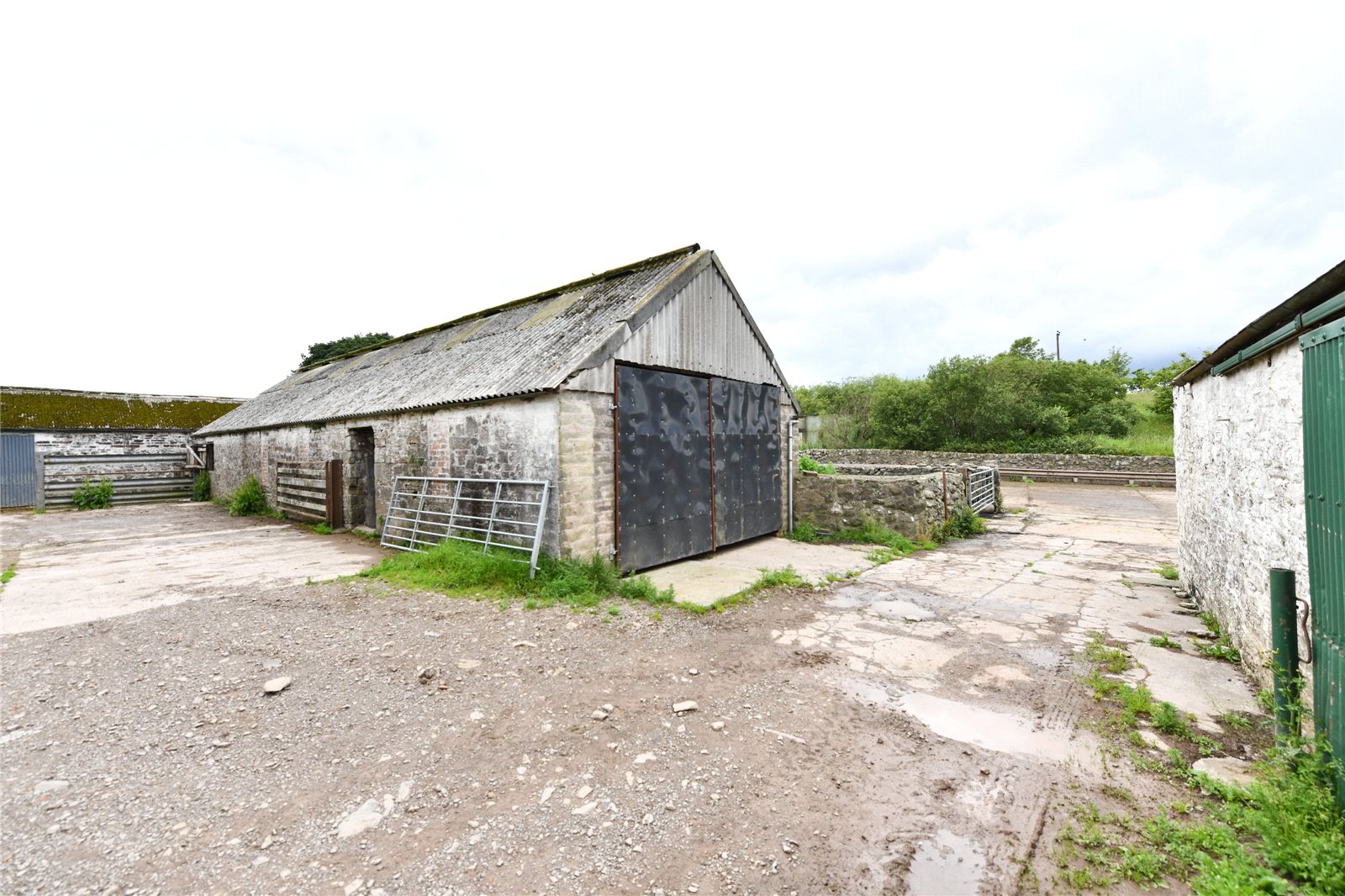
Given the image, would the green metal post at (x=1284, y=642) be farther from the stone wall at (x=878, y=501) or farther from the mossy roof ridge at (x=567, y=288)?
the mossy roof ridge at (x=567, y=288)

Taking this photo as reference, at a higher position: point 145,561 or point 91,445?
point 91,445

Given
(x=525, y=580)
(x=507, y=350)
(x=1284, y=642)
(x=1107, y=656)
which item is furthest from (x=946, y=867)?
(x=507, y=350)

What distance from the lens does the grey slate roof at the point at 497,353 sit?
817cm

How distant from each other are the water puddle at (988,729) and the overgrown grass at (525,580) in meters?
3.36

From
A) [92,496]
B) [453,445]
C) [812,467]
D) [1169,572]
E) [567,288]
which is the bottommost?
[1169,572]

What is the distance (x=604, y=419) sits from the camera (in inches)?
305

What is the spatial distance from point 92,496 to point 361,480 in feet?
48.1

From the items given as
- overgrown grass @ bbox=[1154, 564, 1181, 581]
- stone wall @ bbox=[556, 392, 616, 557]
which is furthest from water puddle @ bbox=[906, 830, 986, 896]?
overgrown grass @ bbox=[1154, 564, 1181, 581]

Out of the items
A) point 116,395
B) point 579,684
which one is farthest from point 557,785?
point 116,395

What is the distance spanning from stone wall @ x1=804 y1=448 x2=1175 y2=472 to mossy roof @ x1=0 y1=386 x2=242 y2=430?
2661 centimetres

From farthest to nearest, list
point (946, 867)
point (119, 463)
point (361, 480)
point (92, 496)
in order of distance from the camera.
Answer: point (119, 463), point (92, 496), point (361, 480), point (946, 867)

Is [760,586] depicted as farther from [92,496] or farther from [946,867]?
[92,496]

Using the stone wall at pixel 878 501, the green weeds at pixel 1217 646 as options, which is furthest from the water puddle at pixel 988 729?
the stone wall at pixel 878 501

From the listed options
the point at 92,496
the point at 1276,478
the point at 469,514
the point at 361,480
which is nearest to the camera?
the point at 1276,478
